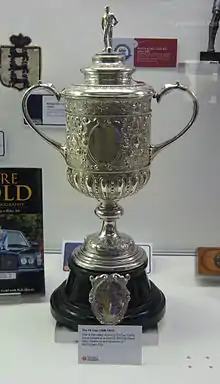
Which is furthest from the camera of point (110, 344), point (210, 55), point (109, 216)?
point (210, 55)

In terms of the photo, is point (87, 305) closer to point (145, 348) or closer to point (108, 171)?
point (145, 348)

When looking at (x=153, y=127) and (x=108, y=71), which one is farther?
(x=153, y=127)

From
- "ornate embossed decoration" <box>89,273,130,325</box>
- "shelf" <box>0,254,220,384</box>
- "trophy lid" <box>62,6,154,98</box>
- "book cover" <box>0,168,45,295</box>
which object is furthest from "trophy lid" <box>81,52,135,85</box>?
"shelf" <box>0,254,220,384</box>

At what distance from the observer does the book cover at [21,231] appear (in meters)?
1.06

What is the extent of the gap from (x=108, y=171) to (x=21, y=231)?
10.1 inches

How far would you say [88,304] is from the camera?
Result: 0.99 m

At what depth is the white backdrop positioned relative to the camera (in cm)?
120

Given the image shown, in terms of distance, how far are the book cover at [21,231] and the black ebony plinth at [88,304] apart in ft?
0.31

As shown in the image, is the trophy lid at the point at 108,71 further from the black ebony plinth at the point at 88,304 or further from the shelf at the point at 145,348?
the shelf at the point at 145,348

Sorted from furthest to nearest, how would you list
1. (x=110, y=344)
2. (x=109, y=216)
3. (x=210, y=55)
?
(x=210, y=55) < (x=109, y=216) < (x=110, y=344)

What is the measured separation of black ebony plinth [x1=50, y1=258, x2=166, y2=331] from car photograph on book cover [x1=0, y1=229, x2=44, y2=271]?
3.9 inches

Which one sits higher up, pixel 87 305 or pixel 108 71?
pixel 108 71

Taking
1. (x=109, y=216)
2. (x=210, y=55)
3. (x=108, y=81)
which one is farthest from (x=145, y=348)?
(x=210, y=55)

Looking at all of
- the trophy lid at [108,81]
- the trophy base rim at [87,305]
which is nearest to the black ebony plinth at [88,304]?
the trophy base rim at [87,305]
